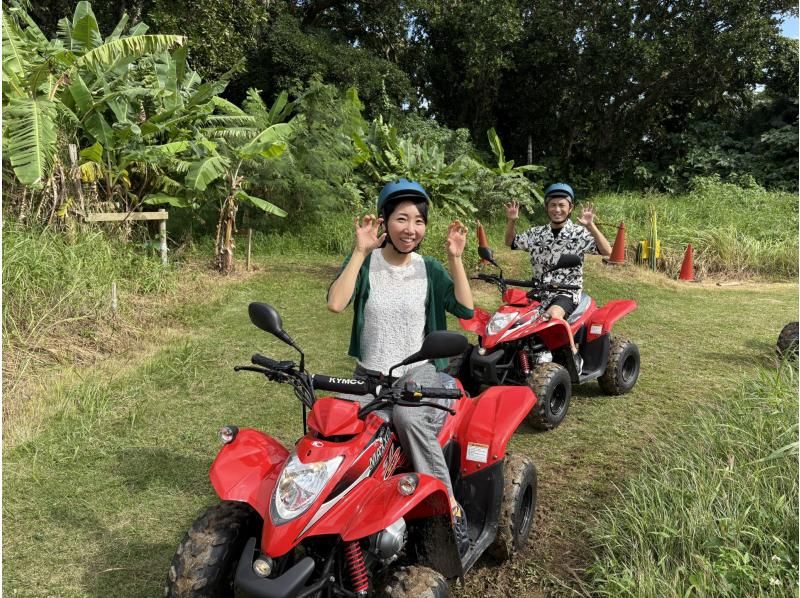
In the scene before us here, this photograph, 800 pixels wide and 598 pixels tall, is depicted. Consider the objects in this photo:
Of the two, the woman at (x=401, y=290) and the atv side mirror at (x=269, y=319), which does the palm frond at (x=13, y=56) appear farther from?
the atv side mirror at (x=269, y=319)

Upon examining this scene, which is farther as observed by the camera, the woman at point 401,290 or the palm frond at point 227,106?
the palm frond at point 227,106

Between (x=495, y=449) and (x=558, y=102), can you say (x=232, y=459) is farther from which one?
(x=558, y=102)

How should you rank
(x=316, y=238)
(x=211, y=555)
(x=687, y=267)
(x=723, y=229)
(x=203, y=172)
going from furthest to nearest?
(x=316, y=238)
(x=723, y=229)
(x=687, y=267)
(x=203, y=172)
(x=211, y=555)

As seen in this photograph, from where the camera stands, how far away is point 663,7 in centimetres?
2058

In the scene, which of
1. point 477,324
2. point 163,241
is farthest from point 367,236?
point 163,241

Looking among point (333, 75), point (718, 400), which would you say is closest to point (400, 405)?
point (718, 400)

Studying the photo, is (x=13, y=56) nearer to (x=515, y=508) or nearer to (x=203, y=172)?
(x=203, y=172)

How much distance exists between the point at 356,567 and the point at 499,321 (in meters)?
2.80

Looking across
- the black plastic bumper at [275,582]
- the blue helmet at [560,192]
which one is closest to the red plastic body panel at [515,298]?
the blue helmet at [560,192]

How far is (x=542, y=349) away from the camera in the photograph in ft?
17.1

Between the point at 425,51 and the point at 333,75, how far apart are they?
6.11 metres

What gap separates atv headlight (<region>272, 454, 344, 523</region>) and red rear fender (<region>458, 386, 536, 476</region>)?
3.00 ft

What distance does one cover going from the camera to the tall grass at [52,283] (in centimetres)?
596

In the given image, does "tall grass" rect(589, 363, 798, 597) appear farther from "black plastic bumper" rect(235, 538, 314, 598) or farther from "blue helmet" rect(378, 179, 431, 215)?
"blue helmet" rect(378, 179, 431, 215)
